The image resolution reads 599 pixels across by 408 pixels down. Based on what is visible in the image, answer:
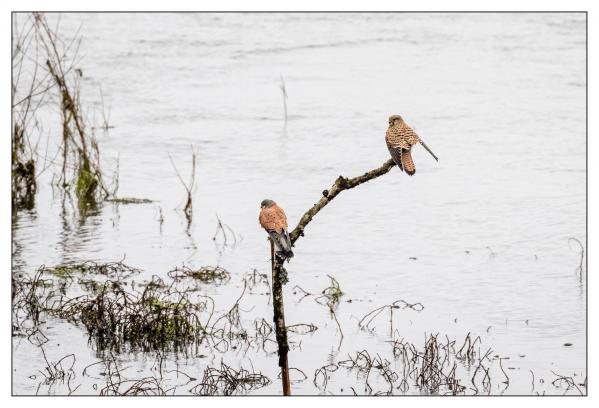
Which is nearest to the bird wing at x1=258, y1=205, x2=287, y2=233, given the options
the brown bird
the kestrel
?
the kestrel

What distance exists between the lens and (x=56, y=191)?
1465 cm

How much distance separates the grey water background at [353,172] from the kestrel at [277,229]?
54.4 inches

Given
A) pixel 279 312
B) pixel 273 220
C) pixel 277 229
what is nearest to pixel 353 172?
pixel 273 220

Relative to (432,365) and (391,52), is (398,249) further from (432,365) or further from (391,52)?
(391,52)

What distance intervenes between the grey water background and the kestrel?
4.53 ft

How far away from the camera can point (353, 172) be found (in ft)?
52.7

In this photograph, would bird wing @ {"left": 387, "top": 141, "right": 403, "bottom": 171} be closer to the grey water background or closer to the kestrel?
the kestrel

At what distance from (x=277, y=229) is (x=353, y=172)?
27.3 feet

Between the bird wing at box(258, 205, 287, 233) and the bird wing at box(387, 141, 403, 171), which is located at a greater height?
the bird wing at box(387, 141, 403, 171)

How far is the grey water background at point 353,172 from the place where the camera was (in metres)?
10.3

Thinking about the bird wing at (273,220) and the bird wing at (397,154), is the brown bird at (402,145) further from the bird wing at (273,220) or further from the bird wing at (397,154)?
the bird wing at (273,220)

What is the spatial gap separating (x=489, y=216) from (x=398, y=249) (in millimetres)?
1913

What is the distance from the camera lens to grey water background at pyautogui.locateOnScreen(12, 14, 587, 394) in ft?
33.7

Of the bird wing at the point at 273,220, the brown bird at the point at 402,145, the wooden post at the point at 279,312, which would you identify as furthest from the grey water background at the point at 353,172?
the brown bird at the point at 402,145
